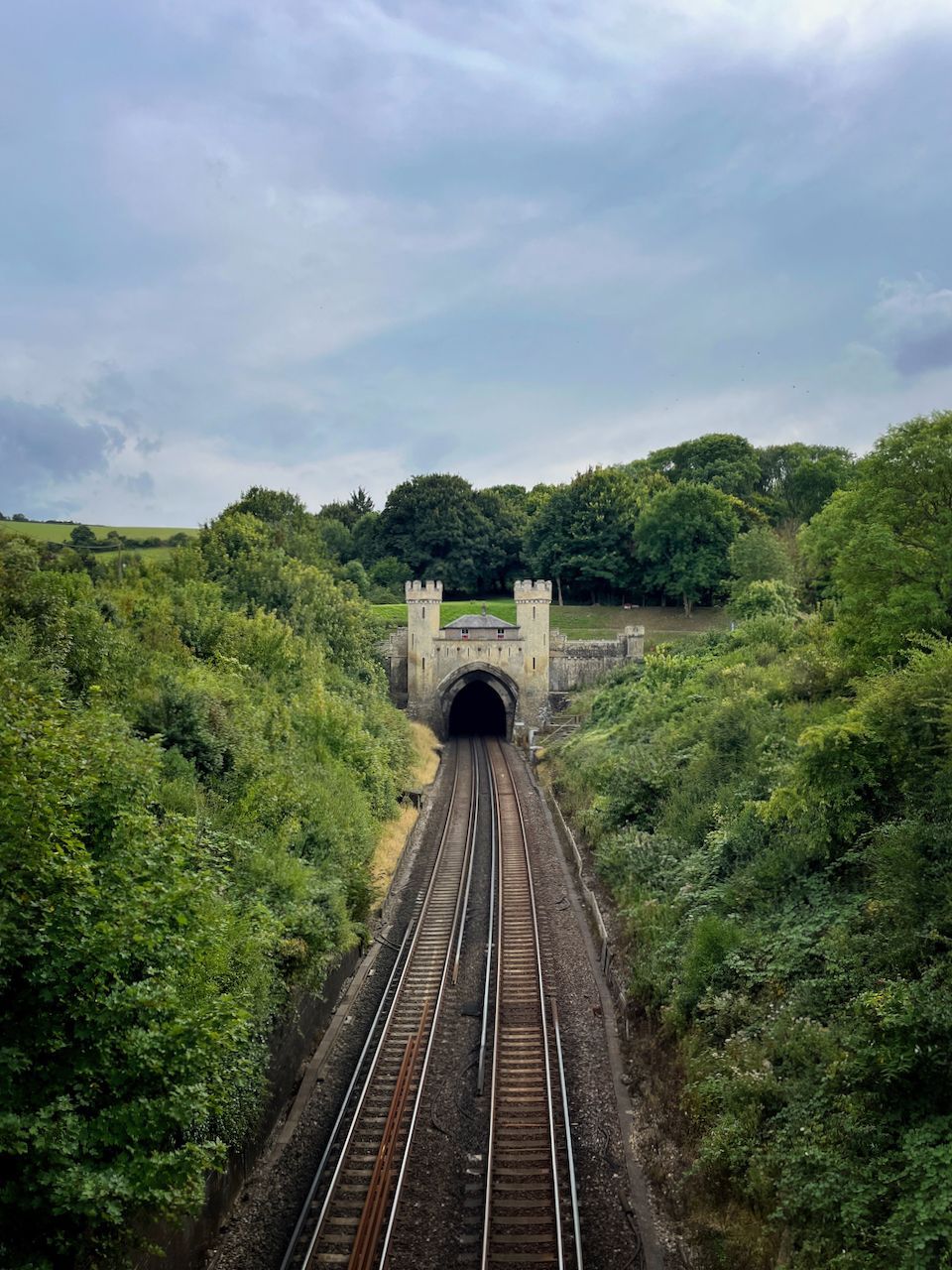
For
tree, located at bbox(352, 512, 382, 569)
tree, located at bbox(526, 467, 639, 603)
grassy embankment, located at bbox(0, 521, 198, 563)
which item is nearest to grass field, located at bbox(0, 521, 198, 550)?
grassy embankment, located at bbox(0, 521, 198, 563)

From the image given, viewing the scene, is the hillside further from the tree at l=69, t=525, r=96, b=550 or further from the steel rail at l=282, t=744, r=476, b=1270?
the steel rail at l=282, t=744, r=476, b=1270

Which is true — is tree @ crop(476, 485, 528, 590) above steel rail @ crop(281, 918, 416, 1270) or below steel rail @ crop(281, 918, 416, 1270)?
above

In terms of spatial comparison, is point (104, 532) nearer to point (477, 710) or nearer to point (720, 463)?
point (477, 710)

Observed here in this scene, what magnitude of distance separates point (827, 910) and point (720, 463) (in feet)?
200

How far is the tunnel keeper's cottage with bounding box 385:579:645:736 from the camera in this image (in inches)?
1625

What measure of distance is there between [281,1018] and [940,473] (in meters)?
15.1

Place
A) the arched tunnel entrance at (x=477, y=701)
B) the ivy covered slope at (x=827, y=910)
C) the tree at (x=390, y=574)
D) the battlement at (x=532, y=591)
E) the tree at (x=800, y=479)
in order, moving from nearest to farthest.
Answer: the ivy covered slope at (x=827, y=910)
the battlement at (x=532, y=591)
the arched tunnel entrance at (x=477, y=701)
the tree at (x=800, y=479)
the tree at (x=390, y=574)

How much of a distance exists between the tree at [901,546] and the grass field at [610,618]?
1260 inches

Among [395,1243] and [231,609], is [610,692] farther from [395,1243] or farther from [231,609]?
[395,1243]

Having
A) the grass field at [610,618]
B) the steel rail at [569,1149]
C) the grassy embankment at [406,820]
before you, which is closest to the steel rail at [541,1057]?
the steel rail at [569,1149]

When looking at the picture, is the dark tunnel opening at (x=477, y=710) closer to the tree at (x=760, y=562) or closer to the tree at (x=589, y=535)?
Result: the tree at (x=589, y=535)

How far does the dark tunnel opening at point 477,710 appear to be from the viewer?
4722 cm

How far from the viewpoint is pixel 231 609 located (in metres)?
30.0

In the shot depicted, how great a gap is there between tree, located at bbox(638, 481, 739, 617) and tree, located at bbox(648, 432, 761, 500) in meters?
12.0
